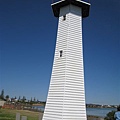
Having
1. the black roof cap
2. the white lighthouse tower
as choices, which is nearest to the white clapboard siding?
the white lighthouse tower

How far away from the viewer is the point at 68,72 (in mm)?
9078

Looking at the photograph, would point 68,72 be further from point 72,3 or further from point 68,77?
point 72,3

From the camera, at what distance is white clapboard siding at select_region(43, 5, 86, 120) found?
28.5 ft

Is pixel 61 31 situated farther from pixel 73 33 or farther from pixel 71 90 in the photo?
pixel 71 90

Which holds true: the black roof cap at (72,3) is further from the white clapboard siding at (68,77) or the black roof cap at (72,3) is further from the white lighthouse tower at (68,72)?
the white clapboard siding at (68,77)

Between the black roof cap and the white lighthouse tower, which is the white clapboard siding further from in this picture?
the black roof cap

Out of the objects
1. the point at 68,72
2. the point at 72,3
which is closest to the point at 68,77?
the point at 68,72

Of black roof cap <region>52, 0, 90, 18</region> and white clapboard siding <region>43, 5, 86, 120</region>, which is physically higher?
black roof cap <region>52, 0, 90, 18</region>

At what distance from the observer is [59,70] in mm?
9367

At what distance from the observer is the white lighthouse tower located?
343 inches

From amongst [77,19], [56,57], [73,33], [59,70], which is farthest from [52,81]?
[77,19]

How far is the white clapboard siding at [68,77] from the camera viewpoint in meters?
8.69

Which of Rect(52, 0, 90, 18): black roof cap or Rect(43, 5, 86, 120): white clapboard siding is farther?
Rect(52, 0, 90, 18): black roof cap

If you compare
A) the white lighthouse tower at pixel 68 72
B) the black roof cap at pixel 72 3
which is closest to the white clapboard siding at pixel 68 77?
the white lighthouse tower at pixel 68 72
